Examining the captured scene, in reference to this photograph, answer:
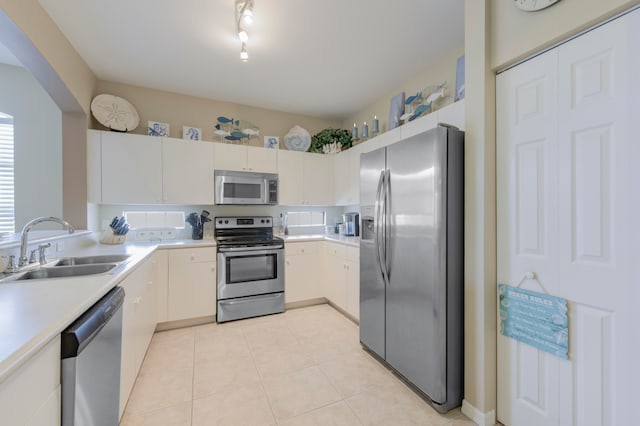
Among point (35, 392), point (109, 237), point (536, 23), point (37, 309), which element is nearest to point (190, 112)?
point (109, 237)

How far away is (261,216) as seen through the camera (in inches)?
150

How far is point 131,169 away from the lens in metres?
2.99

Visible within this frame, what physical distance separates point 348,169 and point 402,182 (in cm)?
177

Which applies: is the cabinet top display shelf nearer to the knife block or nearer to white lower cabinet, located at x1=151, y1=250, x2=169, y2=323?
the knife block

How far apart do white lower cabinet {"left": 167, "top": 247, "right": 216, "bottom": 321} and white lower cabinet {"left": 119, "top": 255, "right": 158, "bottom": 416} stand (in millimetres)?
335

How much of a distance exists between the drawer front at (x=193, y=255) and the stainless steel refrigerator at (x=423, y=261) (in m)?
1.90

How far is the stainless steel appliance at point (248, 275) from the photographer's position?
3.08 metres

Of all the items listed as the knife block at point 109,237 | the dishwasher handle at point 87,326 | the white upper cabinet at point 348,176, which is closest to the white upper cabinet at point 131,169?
the knife block at point 109,237

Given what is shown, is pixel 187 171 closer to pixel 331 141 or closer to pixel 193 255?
pixel 193 255

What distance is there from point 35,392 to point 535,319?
82.6 inches

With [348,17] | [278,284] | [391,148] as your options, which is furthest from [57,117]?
[391,148]

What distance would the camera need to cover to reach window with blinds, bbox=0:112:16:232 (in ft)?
9.52

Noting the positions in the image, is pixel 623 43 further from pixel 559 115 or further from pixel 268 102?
pixel 268 102

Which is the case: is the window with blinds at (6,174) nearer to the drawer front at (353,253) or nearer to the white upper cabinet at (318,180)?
A: the white upper cabinet at (318,180)
